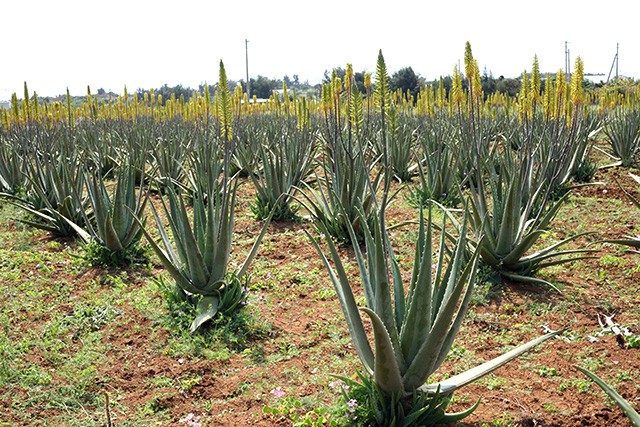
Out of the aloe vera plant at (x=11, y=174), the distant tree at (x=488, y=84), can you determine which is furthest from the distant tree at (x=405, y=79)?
the aloe vera plant at (x=11, y=174)

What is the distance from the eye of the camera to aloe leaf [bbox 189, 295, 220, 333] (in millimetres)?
3635

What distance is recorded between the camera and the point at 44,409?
2.87m

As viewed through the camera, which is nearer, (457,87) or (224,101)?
(224,101)

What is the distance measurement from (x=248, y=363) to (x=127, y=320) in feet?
3.83

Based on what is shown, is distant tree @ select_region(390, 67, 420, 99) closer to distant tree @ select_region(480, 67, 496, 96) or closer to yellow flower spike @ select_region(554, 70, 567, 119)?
distant tree @ select_region(480, 67, 496, 96)

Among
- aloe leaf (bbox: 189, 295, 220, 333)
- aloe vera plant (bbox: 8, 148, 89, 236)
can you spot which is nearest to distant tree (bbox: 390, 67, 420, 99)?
aloe vera plant (bbox: 8, 148, 89, 236)

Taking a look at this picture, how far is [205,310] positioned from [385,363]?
1.92 metres

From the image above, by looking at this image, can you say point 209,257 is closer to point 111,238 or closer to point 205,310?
point 205,310

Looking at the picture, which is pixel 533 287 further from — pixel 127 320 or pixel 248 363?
pixel 127 320

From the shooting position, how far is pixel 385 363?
88.1 inches

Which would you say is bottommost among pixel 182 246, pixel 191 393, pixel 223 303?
pixel 191 393

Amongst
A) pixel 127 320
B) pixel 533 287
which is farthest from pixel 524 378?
pixel 127 320

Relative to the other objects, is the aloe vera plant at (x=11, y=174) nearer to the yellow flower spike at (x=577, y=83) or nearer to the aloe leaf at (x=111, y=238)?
the aloe leaf at (x=111, y=238)

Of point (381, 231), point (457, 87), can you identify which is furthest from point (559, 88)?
point (381, 231)
